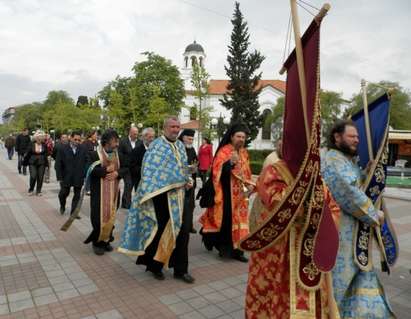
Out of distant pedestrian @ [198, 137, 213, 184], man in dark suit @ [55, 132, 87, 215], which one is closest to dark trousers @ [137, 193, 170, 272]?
man in dark suit @ [55, 132, 87, 215]

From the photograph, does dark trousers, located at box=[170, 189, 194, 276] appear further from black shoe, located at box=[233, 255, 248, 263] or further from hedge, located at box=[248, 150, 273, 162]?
hedge, located at box=[248, 150, 273, 162]

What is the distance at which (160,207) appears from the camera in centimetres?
472

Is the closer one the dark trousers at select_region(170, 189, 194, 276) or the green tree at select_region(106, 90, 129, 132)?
→ the dark trousers at select_region(170, 189, 194, 276)

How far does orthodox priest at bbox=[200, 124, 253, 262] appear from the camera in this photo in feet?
18.3

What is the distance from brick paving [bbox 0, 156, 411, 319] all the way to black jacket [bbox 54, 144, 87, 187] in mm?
1632

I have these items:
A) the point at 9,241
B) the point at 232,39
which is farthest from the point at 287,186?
the point at 232,39

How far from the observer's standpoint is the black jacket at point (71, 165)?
27.9 ft

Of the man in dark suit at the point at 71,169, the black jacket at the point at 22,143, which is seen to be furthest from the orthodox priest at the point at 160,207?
the black jacket at the point at 22,143

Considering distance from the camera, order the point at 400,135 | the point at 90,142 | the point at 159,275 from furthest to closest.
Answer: the point at 400,135
the point at 90,142
the point at 159,275

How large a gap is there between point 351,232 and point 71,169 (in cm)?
711

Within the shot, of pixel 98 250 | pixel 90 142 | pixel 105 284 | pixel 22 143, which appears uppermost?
pixel 22 143

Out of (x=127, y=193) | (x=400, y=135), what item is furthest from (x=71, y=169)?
(x=400, y=135)

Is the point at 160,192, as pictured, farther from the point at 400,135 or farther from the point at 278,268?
the point at 400,135

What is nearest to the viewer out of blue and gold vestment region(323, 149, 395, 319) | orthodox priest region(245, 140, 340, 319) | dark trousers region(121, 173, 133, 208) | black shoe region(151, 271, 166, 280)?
orthodox priest region(245, 140, 340, 319)
